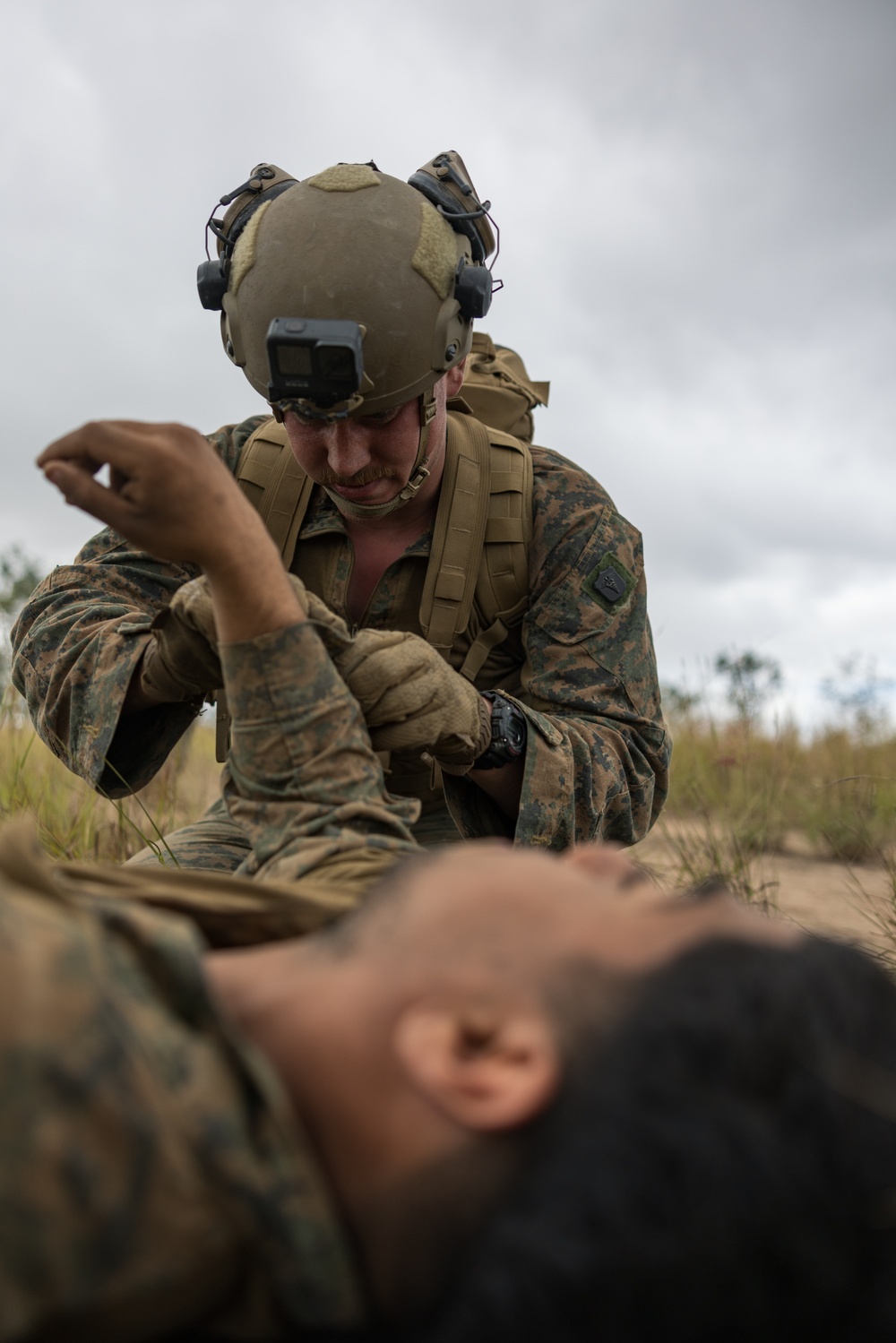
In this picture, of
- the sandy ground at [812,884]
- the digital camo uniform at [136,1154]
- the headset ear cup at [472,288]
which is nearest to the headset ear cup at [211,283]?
the headset ear cup at [472,288]

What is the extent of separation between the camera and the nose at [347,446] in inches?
107

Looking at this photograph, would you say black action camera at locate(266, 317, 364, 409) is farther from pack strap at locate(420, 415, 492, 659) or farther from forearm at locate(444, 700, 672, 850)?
forearm at locate(444, 700, 672, 850)

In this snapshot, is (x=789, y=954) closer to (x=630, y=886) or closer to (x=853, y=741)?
(x=630, y=886)

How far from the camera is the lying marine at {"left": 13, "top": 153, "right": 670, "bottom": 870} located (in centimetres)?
251

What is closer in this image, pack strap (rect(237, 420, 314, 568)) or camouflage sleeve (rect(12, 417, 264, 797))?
camouflage sleeve (rect(12, 417, 264, 797))

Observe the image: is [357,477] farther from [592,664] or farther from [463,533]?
[592,664]

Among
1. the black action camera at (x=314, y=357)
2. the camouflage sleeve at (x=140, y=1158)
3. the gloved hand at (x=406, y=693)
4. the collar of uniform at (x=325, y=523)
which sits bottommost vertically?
the camouflage sleeve at (x=140, y=1158)

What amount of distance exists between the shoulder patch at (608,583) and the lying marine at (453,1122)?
1.84 m

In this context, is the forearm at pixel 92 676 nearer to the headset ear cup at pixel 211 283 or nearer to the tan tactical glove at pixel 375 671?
the tan tactical glove at pixel 375 671

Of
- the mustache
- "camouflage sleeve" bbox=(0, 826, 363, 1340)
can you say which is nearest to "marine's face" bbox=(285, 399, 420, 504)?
the mustache

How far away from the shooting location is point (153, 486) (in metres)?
1.72

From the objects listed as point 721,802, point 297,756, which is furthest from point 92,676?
point 721,802

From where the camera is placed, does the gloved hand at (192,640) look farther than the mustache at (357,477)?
No

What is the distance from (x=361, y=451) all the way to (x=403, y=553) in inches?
18.4
